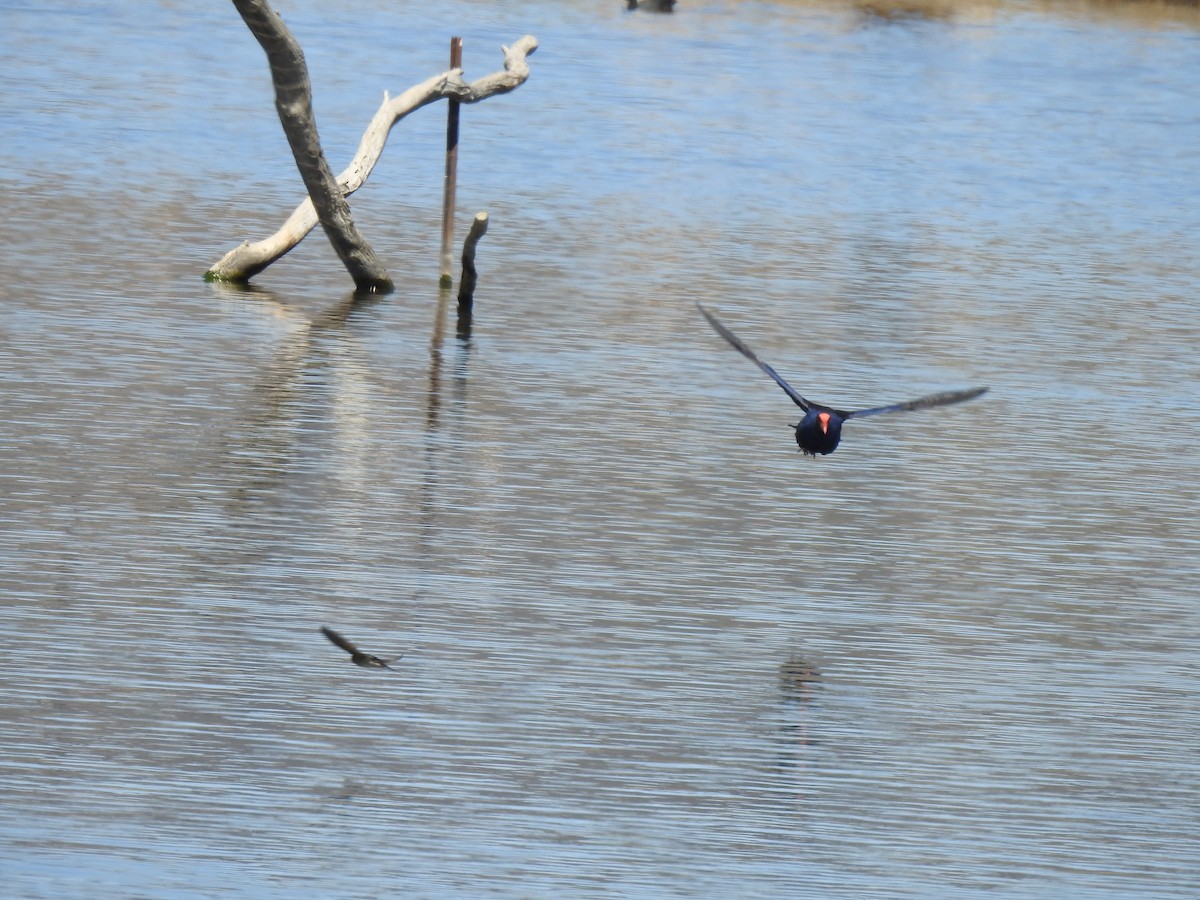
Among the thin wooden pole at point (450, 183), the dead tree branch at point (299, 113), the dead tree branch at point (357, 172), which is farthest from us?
the thin wooden pole at point (450, 183)

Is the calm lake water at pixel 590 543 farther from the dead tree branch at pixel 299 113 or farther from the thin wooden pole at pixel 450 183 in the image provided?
the dead tree branch at pixel 299 113

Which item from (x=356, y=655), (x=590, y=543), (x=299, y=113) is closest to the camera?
(x=356, y=655)

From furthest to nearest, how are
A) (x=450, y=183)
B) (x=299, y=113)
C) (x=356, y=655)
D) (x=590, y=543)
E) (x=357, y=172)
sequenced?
(x=450, y=183), (x=357, y=172), (x=299, y=113), (x=590, y=543), (x=356, y=655)

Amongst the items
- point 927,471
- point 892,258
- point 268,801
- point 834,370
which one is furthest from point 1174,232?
point 268,801

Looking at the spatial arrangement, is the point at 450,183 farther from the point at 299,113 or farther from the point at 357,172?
the point at 299,113

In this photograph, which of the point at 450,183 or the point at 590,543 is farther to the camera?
the point at 450,183

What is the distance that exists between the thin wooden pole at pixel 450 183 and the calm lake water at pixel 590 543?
341 millimetres

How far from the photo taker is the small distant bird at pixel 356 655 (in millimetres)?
8008

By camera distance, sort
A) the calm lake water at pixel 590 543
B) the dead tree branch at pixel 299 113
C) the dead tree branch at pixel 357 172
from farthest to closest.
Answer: the dead tree branch at pixel 357 172 < the dead tree branch at pixel 299 113 < the calm lake water at pixel 590 543

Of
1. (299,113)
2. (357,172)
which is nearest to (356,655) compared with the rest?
(299,113)

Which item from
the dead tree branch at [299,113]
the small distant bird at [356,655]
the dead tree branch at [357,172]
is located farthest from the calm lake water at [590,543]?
the dead tree branch at [299,113]

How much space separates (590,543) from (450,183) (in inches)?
314

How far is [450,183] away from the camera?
1919cm

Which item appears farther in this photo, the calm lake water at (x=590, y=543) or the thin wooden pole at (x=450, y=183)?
the thin wooden pole at (x=450, y=183)
